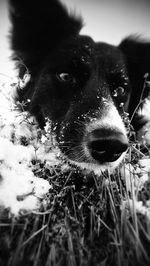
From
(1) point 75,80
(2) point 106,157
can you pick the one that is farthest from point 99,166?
(1) point 75,80

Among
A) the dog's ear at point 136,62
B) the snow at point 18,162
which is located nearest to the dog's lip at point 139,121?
the dog's ear at point 136,62

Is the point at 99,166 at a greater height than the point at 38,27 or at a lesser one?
lesser

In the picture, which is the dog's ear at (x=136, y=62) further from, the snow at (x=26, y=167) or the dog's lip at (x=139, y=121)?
the snow at (x=26, y=167)

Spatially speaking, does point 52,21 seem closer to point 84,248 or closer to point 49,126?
point 49,126

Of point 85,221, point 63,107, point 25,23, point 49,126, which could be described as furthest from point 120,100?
point 85,221

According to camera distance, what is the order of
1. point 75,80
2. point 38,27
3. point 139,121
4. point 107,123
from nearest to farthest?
point 107,123, point 75,80, point 38,27, point 139,121

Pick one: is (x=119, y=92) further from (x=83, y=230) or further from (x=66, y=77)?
(x=83, y=230)

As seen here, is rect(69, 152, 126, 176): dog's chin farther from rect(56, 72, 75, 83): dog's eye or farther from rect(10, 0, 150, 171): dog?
rect(56, 72, 75, 83): dog's eye
